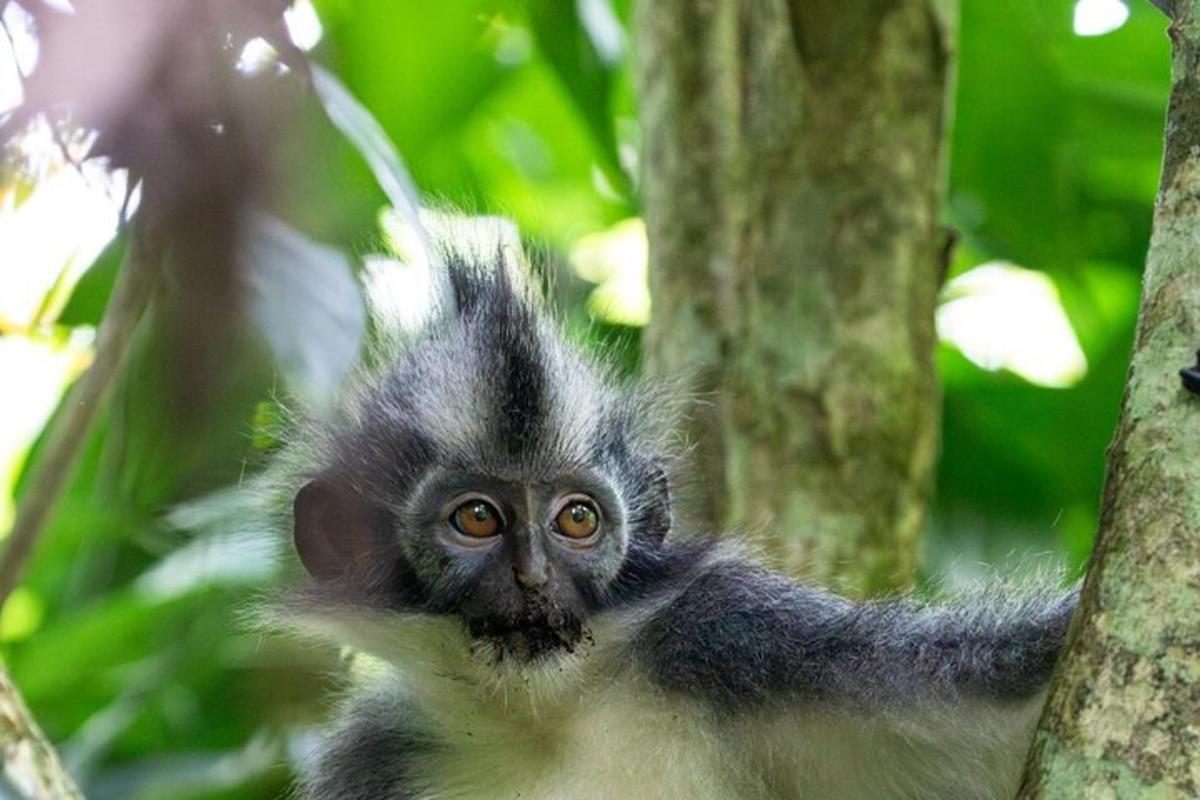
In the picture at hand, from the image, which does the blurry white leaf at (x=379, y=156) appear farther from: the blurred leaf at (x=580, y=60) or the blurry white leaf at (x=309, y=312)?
the blurred leaf at (x=580, y=60)

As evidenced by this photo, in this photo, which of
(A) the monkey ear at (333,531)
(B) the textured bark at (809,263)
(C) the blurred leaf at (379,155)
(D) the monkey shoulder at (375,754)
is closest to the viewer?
(C) the blurred leaf at (379,155)

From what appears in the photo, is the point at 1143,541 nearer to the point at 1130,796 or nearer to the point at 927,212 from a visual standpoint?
the point at 1130,796

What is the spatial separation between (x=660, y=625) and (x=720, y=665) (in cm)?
22

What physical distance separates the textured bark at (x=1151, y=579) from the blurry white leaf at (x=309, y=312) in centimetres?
101


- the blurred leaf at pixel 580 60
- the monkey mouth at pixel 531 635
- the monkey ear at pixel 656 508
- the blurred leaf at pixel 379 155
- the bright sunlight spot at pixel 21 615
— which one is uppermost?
the blurred leaf at pixel 580 60

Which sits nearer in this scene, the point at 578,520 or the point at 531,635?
the point at 531,635

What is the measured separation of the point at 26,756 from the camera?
241 cm

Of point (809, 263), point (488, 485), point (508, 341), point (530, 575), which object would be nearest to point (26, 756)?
point (530, 575)

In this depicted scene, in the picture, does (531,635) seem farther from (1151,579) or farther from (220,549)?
(1151,579)

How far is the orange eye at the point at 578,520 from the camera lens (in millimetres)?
3549

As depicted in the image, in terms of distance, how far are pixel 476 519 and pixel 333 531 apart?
1.63ft

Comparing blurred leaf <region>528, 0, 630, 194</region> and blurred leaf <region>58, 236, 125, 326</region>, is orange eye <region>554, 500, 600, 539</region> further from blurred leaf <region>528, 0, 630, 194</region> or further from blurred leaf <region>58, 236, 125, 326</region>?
blurred leaf <region>528, 0, 630, 194</region>

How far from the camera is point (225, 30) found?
1.00 metres

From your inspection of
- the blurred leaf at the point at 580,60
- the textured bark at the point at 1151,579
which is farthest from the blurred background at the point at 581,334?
the textured bark at the point at 1151,579
